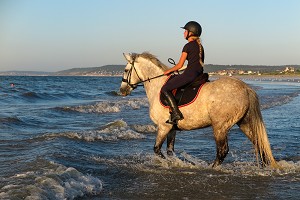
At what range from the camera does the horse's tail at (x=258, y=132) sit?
8.08 m

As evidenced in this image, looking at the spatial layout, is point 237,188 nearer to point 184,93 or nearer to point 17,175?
point 184,93

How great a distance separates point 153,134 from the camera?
1440 centimetres

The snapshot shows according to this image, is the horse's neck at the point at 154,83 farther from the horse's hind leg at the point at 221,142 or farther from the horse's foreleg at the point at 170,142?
the horse's hind leg at the point at 221,142

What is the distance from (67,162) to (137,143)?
3794 millimetres

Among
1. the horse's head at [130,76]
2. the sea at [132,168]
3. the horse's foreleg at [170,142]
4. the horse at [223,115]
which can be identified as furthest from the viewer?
the horse's head at [130,76]

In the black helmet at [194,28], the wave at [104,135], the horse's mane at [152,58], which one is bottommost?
the wave at [104,135]

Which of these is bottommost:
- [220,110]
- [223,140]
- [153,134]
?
[153,134]

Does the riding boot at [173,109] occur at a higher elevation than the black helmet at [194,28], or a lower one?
lower

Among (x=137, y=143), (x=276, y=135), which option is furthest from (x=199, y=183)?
(x=276, y=135)

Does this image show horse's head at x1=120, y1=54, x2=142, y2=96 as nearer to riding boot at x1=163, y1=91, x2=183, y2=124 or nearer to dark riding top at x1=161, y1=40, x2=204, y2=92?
riding boot at x1=163, y1=91, x2=183, y2=124

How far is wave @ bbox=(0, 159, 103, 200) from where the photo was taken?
615 centimetres

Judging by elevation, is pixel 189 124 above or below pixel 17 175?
above

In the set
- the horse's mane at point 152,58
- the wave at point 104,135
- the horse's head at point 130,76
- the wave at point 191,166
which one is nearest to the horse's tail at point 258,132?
the wave at point 191,166

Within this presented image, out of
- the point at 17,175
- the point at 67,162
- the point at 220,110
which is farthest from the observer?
the point at 67,162
